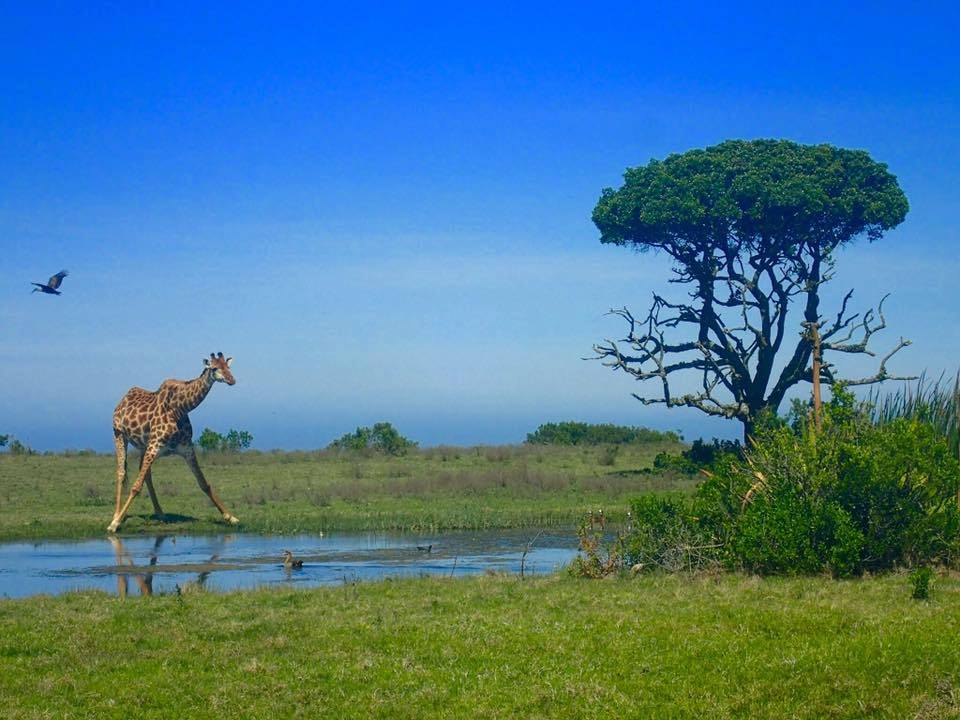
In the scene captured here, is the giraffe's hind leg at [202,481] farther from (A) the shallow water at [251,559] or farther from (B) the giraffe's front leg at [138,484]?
(A) the shallow water at [251,559]

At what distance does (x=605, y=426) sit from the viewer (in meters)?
69.6

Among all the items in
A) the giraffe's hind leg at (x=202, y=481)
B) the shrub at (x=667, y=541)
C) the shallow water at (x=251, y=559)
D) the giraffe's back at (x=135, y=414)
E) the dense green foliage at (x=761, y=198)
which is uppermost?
the dense green foliage at (x=761, y=198)

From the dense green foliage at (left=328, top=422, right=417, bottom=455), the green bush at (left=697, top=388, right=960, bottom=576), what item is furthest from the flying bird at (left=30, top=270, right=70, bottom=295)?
the dense green foliage at (left=328, top=422, right=417, bottom=455)

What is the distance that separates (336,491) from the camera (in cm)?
3428

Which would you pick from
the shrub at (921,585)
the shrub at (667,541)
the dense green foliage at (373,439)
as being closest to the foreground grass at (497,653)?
the shrub at (921,585)

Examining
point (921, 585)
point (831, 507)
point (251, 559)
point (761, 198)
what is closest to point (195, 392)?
point (251, 559)

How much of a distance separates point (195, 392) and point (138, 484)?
8.65ft

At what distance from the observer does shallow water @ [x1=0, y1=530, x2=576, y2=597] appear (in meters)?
18.4

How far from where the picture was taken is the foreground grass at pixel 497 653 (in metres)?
10.1

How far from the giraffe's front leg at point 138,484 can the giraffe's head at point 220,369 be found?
2.25 m

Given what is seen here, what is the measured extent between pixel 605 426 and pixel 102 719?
200 ft

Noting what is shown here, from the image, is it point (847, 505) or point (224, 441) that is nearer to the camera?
point (847, 505)

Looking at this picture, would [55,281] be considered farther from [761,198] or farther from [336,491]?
[761,198]

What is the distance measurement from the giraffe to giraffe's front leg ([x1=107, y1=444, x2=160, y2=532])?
1.0 inches
